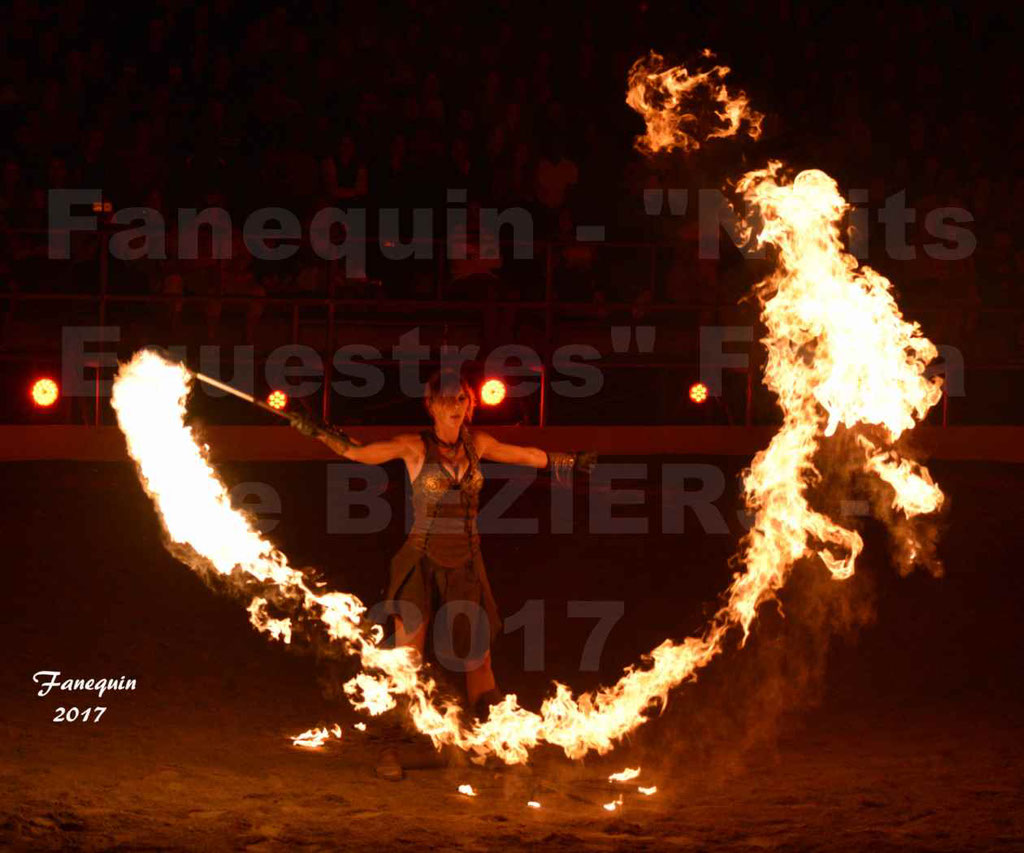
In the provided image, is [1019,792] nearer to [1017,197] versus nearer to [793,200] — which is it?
[793,200]

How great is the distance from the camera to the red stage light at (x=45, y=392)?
34.3 ft

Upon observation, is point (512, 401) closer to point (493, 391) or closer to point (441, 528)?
point (493, 391)

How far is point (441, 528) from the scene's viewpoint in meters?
5.88

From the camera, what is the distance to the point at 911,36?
47.2ft

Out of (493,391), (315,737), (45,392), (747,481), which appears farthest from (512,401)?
(315,737)

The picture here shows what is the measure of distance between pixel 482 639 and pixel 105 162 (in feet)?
21.6

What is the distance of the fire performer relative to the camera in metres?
5.86

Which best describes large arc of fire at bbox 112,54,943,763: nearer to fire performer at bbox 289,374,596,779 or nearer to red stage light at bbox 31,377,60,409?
fire performer at bbox 289,374,596,779

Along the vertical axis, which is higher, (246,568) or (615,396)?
(615,396)

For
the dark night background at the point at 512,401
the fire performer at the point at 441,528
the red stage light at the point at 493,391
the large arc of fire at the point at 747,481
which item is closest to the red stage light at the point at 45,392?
the dark night background at the point at 512,401

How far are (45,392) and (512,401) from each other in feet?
10.9

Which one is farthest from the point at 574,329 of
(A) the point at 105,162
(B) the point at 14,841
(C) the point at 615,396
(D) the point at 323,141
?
(B) the point at 14,841

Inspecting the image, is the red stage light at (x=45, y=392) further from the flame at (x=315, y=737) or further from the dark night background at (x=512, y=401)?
the flame at (x=315, y=737)

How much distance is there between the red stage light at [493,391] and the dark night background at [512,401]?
0.23 meters
